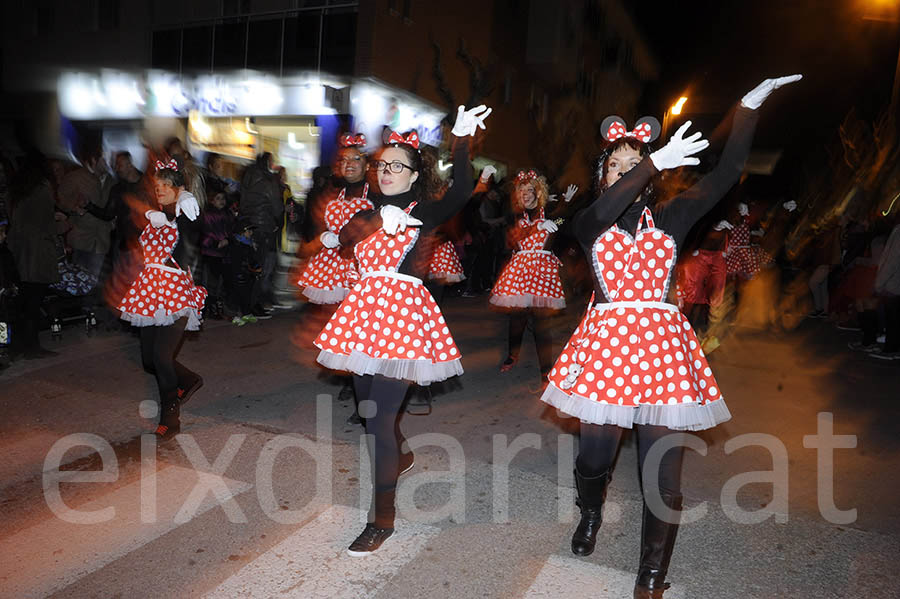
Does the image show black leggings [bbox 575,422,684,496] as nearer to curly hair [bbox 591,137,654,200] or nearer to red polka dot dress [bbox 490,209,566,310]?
curly hair [bbox 591,137,654,200]

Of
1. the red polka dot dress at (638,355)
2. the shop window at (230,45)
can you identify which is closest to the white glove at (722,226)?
the red polka dot dress at (638,355)

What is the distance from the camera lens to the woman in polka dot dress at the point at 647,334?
300cm

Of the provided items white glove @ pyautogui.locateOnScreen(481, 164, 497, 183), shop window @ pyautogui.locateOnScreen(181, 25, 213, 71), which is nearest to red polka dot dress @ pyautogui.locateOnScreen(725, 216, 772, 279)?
white glove @ pyautogui.locateOnScreen(481, 164, 497, 183)

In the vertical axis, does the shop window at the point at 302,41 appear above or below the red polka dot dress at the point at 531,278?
above

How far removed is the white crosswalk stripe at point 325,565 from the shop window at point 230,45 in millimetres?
17969

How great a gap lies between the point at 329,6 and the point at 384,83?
2.43 m

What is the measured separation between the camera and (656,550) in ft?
10.3

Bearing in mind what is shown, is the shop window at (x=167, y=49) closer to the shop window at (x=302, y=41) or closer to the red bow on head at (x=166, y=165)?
the shop window at (x=302, y=41)

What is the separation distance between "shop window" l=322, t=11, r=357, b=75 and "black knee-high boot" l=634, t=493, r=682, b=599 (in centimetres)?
1628

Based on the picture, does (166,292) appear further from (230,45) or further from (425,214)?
(230,45)

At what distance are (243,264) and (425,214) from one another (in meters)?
7.18

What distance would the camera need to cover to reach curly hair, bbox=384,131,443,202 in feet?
12.2

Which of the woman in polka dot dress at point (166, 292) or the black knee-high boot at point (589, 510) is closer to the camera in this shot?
the black knee-high boot at point (589, 510)

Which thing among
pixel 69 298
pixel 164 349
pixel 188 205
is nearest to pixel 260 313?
pixel 69 298
